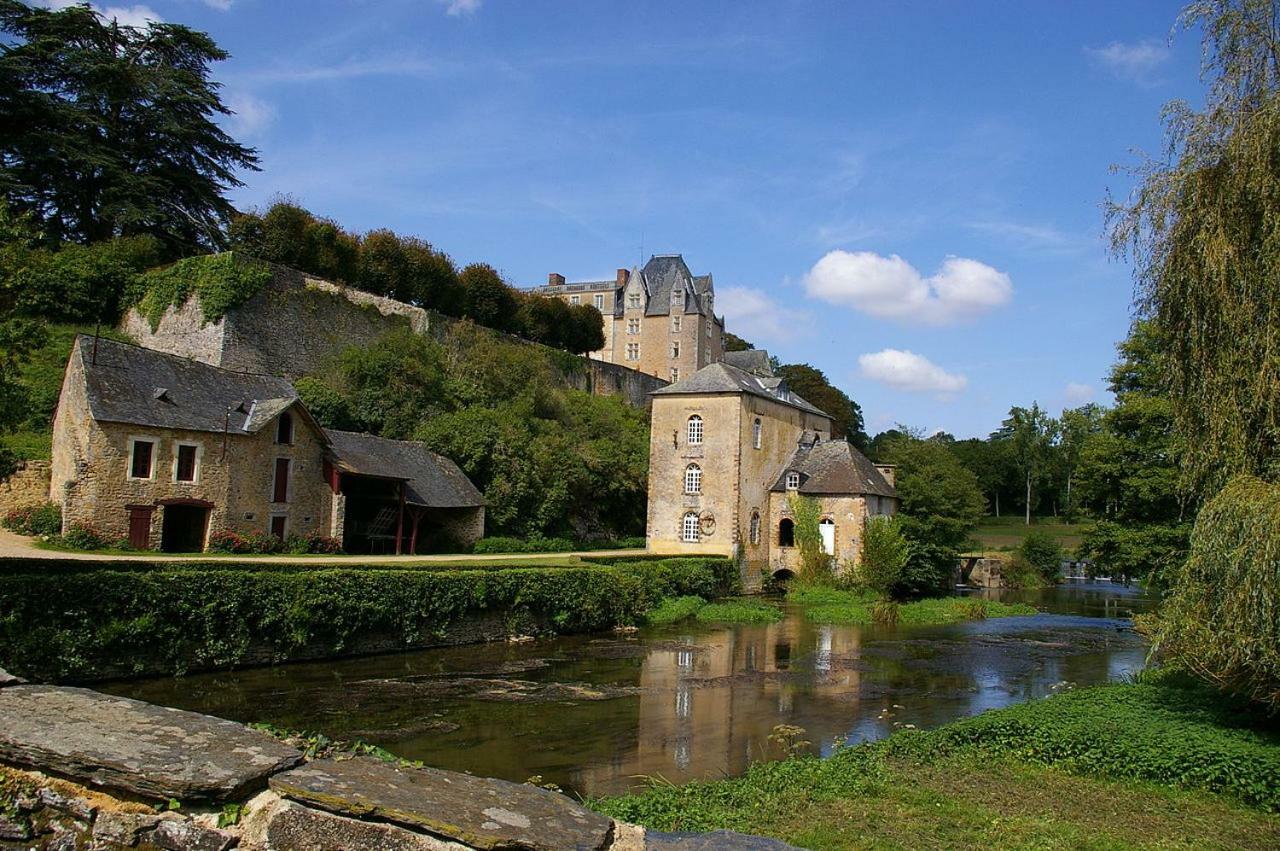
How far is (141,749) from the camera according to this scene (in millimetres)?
3486

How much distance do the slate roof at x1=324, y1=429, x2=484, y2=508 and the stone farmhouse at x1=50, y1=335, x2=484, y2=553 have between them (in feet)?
0.17

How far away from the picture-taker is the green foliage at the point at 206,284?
29.6m

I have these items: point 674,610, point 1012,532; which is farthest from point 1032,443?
point 674,610

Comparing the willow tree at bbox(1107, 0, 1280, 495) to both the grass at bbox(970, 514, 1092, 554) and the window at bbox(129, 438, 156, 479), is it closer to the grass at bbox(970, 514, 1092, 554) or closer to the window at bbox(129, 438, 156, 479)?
the window at bbox(129, 438, 156, 479)

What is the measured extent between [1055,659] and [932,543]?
17623 mm

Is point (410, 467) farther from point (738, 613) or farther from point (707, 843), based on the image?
point (707, 843)

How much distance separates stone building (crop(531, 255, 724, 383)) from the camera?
63.0 metres

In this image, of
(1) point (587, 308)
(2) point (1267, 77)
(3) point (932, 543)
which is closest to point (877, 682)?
(2) point (1267, 77)

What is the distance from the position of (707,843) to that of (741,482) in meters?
30.5

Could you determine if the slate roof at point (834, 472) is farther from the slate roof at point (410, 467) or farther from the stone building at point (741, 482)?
the slate roof at point (410, 467)

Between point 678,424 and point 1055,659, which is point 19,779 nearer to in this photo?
point 1055,659

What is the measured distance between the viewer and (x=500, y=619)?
2009 centimetres

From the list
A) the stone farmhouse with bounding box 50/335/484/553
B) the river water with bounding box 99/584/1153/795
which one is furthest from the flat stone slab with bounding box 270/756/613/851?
the stone farmhouse with bounding box 50/335/484/553

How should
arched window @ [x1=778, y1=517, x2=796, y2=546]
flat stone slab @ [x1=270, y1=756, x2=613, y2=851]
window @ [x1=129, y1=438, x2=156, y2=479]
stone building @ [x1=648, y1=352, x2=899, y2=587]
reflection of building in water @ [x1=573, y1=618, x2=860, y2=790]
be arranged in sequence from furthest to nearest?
1. arched window @ [x1=778, y1=517, x2=796, y2=546]
2. stone building @ [x1=648, y1=352, x2=899, y2=587]
3. window @ [x1=129, y1=438, x2=156, y2=479]
4. reflection of building in water @ [x1=573, y1=618, x2=860, y2=790]
5. flat stone slab @ [x1=270, y1=756, x2=613, y2=851]
